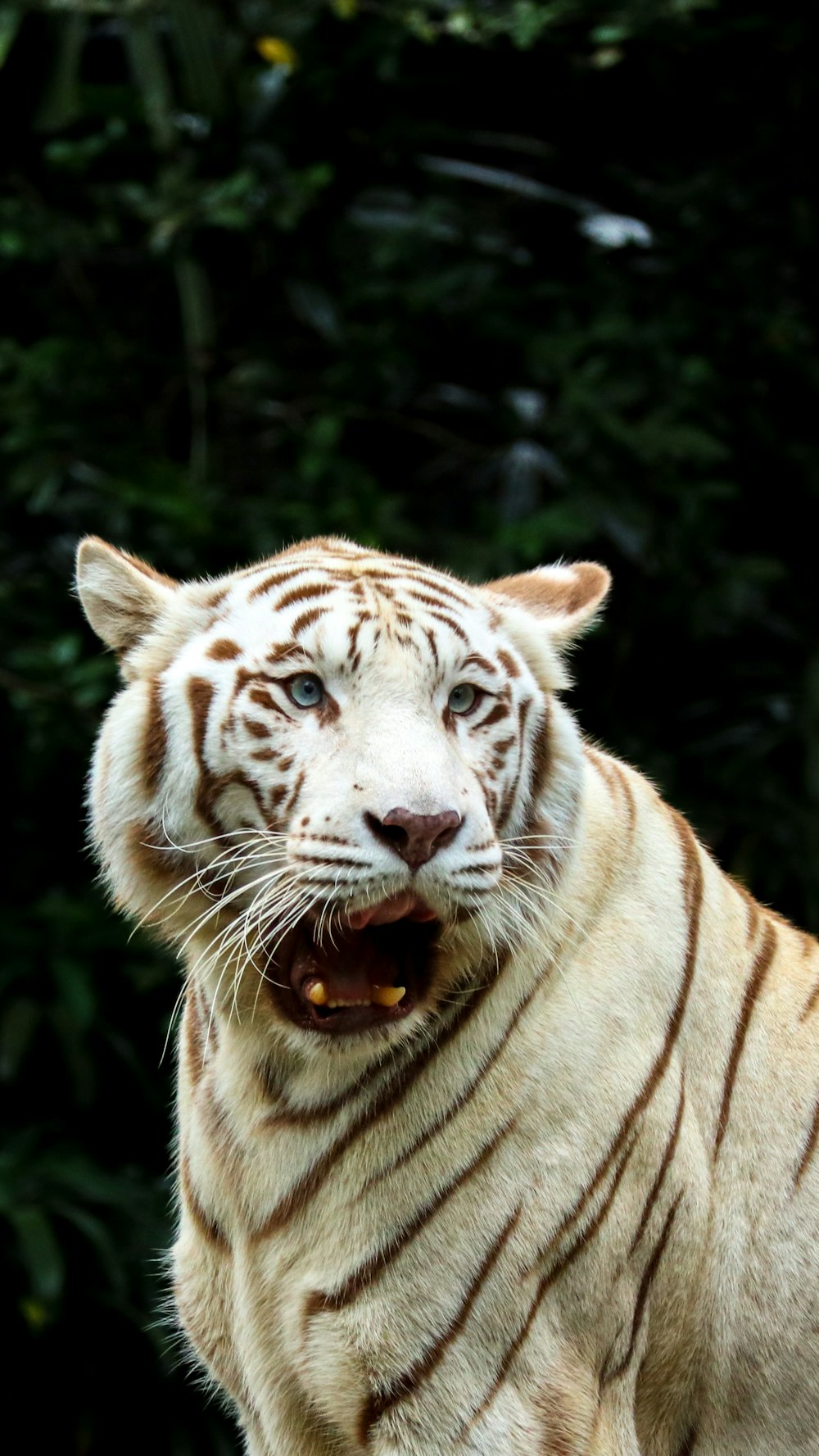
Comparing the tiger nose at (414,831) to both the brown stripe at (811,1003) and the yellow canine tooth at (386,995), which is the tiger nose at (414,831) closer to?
the yellow canine tooth at (386,995)

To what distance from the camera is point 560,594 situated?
7.38 ft

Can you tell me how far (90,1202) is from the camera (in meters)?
4.59

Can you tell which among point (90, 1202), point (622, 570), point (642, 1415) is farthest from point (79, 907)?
point (642, 1415)

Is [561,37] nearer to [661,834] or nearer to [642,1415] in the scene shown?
[661,834]

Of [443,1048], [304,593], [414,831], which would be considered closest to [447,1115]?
[443,1048]

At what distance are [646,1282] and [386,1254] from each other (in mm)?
337

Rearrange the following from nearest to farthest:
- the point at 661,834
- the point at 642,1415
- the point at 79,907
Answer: the point at 642,1415 → the point at 661,834 → the point at 79,907

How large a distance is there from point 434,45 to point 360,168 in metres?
0.52

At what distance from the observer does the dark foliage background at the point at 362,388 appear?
4719 millimetres

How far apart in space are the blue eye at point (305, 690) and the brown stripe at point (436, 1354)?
0.64 meters

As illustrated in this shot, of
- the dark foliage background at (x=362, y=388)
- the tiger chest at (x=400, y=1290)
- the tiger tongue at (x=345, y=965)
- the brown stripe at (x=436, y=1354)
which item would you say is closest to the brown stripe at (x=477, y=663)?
the tiger tongue at (x=345, y=965)

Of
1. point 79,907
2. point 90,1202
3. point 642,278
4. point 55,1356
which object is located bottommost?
point 55,1356

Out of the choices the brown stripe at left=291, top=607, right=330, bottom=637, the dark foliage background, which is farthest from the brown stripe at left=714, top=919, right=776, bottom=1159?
the dark foliage background

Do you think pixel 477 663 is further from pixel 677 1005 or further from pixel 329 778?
pixel 677 1005
